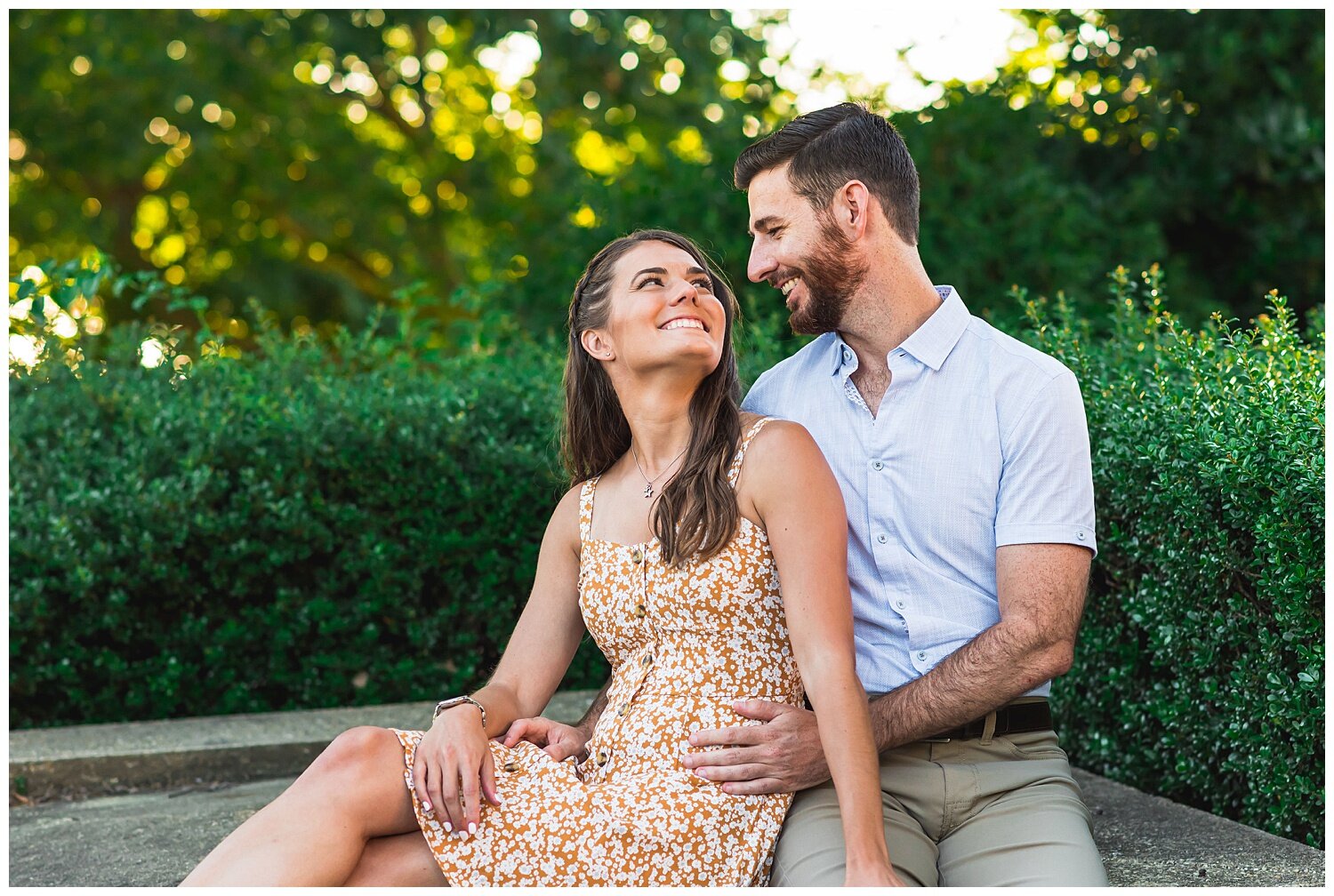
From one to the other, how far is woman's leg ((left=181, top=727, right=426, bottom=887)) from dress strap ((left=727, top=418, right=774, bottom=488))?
836 millimetres

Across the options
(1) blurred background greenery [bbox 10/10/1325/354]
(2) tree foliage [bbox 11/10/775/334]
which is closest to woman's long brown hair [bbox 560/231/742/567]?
(1) blurred background greenery [bbox 10/10/1325/354]

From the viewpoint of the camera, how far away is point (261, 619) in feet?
16.8

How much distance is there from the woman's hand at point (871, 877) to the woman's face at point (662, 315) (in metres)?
1.07

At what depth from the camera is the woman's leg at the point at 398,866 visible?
246cm

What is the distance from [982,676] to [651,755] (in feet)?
2.23

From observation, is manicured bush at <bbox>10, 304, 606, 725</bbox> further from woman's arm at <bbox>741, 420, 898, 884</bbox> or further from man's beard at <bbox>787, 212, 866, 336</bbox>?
woman's arm at <bbox>741, 420, 898, 884</bbox>

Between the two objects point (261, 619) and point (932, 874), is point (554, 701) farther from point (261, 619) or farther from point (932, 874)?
point (932, 874)

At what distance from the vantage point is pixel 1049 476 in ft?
8.88

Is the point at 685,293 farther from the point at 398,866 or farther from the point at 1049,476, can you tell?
the point at 398,866

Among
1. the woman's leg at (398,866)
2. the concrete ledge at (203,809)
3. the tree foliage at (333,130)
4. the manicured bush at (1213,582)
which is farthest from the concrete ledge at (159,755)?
the tree foliage at (333,130)

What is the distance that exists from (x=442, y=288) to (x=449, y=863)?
41.3 feet

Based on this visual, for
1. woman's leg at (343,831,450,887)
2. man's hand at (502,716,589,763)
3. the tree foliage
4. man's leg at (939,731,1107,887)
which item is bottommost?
man's leg at (939,731,1107,887)

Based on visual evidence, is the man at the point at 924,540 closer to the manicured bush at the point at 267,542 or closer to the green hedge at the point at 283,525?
the green hedge at the point at 283,525

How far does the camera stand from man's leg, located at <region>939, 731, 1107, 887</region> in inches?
98.8
